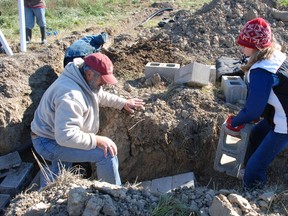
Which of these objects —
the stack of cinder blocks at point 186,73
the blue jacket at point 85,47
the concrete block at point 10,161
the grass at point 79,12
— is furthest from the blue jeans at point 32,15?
the concrete block at point 10,161

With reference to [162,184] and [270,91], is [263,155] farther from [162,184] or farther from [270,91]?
[162,184]

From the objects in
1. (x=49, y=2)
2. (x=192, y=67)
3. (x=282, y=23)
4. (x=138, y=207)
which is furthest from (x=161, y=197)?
(x=49, y=2)

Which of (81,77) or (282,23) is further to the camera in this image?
(282,23)

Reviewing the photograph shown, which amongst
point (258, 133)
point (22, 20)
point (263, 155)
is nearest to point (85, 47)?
point (22, 20)

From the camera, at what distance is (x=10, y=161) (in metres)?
4.83

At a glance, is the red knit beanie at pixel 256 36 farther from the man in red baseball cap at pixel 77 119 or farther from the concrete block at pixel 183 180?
the concrete block at pixel 183 180

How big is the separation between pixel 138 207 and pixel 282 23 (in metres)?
4.81

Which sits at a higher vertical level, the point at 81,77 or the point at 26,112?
the point at 81,77

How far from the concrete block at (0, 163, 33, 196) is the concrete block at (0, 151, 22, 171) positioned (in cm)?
9

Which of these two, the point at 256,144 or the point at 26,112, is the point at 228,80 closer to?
the point at 256,144

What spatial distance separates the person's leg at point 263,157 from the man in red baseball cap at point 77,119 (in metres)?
1.31

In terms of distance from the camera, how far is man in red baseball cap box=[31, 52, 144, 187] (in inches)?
142

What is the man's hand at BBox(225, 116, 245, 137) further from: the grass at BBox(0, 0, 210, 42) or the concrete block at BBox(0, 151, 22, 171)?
the grass at BBox(0, 0, 210, 42)

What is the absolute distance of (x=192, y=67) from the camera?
4906 millimetres
